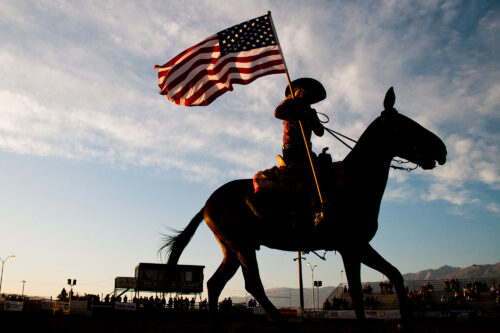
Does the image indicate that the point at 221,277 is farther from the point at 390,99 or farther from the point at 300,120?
the point at 390,99

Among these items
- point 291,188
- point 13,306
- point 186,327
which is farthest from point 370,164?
point 13,306

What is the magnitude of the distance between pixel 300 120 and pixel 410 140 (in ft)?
5.71

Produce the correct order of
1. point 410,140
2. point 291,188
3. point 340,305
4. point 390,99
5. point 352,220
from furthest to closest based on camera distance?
point 340,305, point 291,188, point 390,99, point 410,140, point 352,220

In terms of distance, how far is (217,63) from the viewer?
8.30m

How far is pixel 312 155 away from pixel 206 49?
10.9 feet

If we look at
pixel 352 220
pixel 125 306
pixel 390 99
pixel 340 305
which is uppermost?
pixel 390 99

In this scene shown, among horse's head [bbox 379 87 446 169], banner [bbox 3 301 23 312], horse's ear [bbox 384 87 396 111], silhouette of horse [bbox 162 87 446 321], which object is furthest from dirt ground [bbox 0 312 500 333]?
banner [bbox 3 301 23 312]

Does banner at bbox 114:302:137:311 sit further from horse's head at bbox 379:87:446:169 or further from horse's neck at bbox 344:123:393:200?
horse's head at bbox 379:87:446:169

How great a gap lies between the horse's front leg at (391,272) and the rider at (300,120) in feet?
3.40

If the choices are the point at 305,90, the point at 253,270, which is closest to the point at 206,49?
the point at 305,90

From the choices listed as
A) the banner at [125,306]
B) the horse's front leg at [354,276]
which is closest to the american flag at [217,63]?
the horse's front leg at [354,276]

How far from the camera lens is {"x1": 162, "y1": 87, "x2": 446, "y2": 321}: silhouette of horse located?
612cm

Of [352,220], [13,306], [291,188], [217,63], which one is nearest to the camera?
[352,220]

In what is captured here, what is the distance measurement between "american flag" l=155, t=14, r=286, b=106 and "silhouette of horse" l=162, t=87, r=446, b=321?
238 cm
